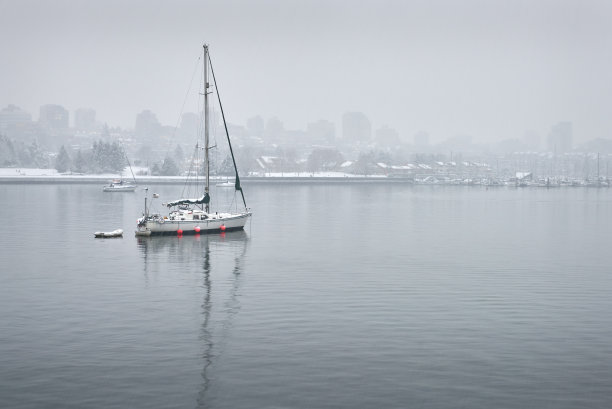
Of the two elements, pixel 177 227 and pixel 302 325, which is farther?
pixel 177 227

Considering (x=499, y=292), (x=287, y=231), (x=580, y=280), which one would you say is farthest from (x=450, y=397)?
(x=287, y=231)

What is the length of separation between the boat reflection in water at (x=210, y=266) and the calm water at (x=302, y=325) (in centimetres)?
18

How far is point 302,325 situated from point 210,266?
22.0 m

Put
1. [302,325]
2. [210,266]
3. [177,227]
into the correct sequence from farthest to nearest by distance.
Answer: [177,227], [210,266], [302,325]

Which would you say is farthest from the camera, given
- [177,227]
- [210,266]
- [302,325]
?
[177,227]

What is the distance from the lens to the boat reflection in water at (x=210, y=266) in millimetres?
33812

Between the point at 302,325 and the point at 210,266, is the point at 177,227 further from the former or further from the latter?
the point at 302,325

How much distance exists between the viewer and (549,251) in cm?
6994

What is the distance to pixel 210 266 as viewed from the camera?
57312mm

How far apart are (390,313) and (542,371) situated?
37.7 ft

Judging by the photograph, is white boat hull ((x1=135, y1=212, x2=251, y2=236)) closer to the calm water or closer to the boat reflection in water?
the boat reflection in water

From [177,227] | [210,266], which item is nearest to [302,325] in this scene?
[210,266]

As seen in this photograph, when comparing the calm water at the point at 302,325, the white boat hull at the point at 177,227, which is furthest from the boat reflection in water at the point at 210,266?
the white boat hull at the point at 177,227

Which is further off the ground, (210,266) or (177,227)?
(177,227)
